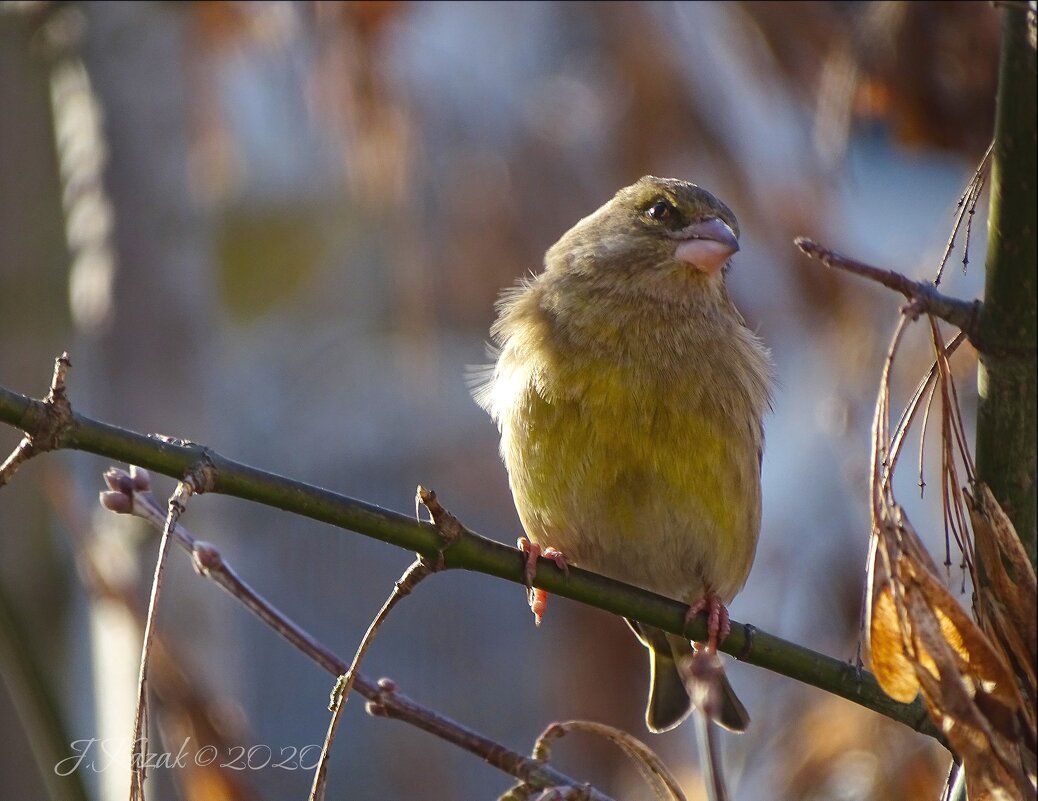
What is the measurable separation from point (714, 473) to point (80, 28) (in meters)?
3.49

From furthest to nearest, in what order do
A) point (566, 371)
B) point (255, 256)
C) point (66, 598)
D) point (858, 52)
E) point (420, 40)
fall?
point (255, 256) → point (420, 40) → point (66, 598) → point (858, 52) → point (566, 371)

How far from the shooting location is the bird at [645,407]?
3.63 metres

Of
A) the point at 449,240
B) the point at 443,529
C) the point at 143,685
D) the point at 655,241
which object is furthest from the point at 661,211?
the point at 449,240

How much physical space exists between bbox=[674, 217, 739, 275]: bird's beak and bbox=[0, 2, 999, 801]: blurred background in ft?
1.49

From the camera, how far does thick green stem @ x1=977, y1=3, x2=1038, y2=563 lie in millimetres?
1871

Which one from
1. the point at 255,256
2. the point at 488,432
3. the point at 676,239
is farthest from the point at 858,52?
the point at 255,256

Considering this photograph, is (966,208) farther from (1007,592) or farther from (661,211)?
(661,211)

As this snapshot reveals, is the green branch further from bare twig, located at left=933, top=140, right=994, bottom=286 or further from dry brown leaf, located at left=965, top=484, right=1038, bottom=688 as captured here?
bare twig, located at left=933, top=140, right=994, bottom=286

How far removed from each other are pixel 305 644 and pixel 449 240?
5690 mm

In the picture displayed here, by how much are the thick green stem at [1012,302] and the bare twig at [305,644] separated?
0.80 m

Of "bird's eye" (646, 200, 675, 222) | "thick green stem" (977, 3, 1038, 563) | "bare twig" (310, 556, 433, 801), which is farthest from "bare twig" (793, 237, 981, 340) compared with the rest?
"bird's eye" (646, 200, 675, 222)

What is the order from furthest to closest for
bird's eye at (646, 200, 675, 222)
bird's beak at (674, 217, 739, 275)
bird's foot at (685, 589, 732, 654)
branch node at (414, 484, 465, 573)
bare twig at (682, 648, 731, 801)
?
bird's eye at (646, 200, 675, 222), bird's beak at (674, 217, 739, 275), bird's foot at (685, 589, 732, 654), branch node at (414, 484, 465, 573), bare twig at (682, 648, 731, 801)

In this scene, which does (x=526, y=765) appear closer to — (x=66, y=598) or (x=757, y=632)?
(x=757, y=632)

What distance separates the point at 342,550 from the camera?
10.3 metres
